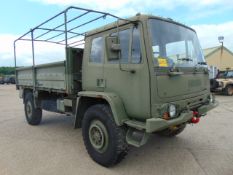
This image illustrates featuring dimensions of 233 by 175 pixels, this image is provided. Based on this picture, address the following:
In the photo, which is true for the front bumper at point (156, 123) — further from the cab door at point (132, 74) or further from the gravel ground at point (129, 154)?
the gravel ground at point (129, 154)

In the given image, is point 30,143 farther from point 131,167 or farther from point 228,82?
point 228,82

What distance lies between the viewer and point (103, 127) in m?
4.18

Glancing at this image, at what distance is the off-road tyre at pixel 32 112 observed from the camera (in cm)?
726

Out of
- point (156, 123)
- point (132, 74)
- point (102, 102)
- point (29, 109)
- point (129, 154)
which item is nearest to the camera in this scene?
point (156, 123)

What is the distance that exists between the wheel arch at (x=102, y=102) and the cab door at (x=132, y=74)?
0.34ft

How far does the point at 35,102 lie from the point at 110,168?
3.69 m

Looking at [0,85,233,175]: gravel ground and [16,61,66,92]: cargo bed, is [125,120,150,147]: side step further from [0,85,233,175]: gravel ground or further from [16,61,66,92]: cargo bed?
[16,61,66,92]: cargo bed

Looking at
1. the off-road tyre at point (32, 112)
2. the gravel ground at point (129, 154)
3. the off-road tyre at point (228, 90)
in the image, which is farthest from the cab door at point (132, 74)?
the off-road tyre at point (228, 90)

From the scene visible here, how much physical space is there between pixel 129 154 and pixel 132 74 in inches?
69.6

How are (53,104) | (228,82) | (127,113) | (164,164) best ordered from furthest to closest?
1. (228,82)
2. (53,104)
3. (164,164)
4. (127,113)

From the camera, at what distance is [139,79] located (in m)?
3.68

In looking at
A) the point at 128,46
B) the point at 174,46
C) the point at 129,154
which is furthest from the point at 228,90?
the point at 128,46

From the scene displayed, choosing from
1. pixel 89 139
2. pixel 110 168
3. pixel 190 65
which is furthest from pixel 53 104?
pixel 190 65

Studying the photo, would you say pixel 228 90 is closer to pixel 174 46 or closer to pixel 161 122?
pixel 174 46
